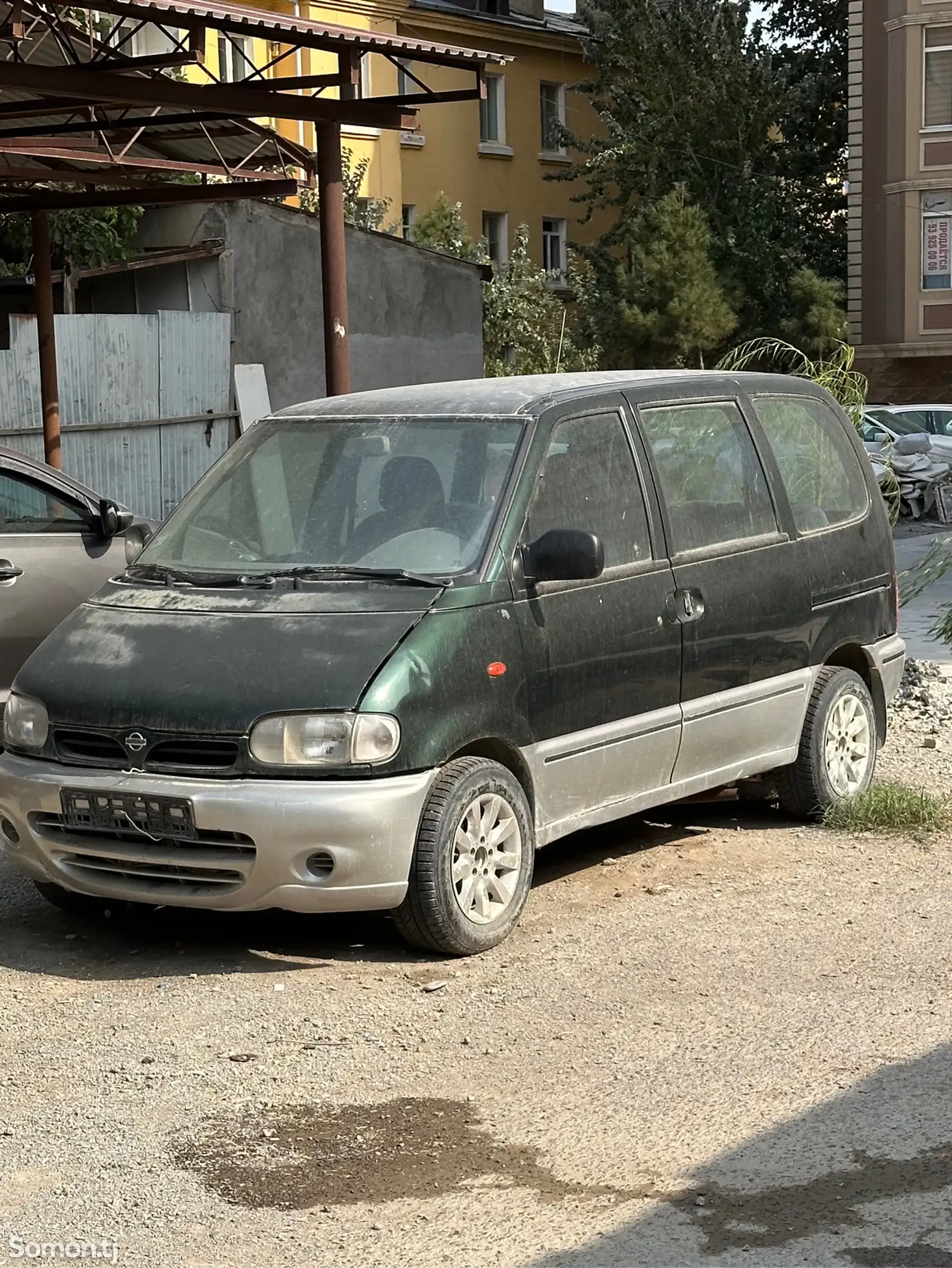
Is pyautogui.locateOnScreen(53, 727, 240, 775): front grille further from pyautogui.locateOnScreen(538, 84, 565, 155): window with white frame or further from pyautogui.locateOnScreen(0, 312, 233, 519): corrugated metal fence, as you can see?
pyautogui.locateOnScreen(538, 84, 565, 155): window with white frame

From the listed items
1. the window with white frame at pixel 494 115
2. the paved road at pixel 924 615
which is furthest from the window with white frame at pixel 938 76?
the paved road at pixel 924 615

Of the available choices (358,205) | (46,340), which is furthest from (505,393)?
(358,205)

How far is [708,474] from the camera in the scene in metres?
7.26

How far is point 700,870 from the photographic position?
7.14m

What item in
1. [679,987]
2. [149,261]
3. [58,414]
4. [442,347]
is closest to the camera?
[679,987]

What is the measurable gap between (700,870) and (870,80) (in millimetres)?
42981

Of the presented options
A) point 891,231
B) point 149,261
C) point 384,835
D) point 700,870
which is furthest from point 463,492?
point 891,231

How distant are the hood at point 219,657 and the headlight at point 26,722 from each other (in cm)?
4

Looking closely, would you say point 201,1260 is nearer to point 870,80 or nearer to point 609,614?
point 609,614

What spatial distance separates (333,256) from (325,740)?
8.43 metres

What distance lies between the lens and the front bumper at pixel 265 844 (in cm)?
565

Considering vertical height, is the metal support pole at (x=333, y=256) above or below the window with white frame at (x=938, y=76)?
below

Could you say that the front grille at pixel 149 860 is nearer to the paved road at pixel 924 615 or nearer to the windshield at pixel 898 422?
the paved road at pixel 924 615

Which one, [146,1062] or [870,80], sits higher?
[870,80]
